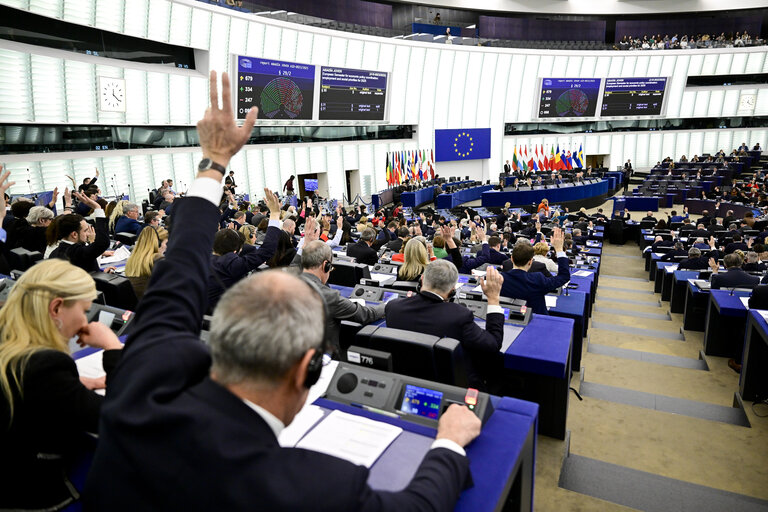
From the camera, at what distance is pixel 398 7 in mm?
21938

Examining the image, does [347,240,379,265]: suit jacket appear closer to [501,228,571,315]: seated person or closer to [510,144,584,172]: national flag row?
[501,228,571,315]: seated person

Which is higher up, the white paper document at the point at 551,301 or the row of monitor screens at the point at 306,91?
the row of monitor screens at the point at 306,91

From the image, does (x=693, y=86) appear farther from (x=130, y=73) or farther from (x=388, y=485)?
(x=388, y=485)

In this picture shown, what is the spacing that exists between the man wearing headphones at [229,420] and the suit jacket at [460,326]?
1.31m

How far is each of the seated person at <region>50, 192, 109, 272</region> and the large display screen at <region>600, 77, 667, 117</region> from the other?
24172 millimetres

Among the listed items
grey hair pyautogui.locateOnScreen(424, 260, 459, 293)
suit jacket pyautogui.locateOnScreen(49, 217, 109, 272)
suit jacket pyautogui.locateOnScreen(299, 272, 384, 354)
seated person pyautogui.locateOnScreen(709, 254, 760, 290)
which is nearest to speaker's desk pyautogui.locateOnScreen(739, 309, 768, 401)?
seated person pyautogui.locateOnScreen(709, 254, 760, 290)

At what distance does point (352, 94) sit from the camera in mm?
17203

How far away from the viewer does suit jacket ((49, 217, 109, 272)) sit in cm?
346

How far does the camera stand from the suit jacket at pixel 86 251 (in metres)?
3.46

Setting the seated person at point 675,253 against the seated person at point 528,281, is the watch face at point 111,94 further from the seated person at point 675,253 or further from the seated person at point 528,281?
the seated person at point 675,253

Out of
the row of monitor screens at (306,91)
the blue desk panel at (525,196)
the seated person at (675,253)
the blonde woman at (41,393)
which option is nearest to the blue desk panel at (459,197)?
the blue desk panel at (525,196)

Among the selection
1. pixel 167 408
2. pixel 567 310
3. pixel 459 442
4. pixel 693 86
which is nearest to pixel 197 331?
pixel 167 408

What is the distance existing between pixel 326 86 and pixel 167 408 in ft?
54.9

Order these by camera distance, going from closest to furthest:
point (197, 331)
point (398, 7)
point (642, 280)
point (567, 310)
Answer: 1. point (197, 331)
2. point (567, 310)
3. point (642, 280)
4. point (398, 7)
